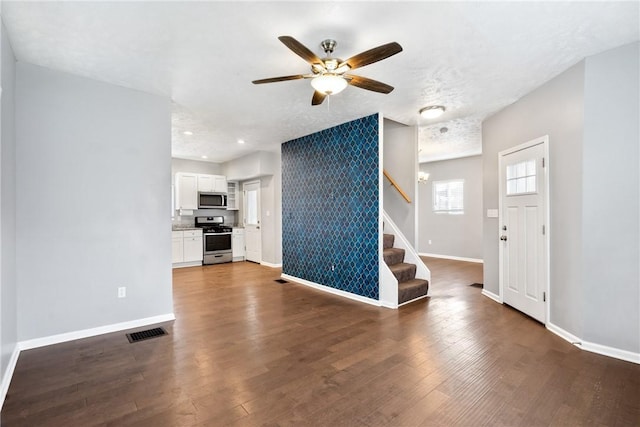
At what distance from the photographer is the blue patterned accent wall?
4293mm

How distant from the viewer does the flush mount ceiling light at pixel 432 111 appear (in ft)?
13.2

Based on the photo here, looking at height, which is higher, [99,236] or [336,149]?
[336,149]

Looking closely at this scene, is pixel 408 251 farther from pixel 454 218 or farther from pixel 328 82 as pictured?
pixel 454 218

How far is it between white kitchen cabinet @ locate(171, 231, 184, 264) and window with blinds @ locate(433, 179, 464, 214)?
6.65 metres

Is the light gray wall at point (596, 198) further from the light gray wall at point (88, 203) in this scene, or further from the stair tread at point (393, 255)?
the light gray wall at point (88, 203)

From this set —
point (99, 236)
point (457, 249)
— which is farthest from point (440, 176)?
point (99, 236)

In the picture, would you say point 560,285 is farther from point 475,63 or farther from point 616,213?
point 475,63

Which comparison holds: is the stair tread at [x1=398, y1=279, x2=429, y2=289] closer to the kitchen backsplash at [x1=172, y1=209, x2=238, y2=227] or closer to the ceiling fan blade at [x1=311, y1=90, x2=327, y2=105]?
the ceiling fan blade at [x1=311, y1=90, x2=327, y2=105]

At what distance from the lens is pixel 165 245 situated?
3555 mm

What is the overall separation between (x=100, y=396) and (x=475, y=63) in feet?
13.3

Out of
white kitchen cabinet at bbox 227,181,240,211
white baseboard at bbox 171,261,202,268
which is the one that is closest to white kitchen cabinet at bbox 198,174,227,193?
white kitchen cabinet at bbox 227,181,240,211

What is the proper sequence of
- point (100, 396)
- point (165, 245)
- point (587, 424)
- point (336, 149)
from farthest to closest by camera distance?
point (336, 149)
point (165, 245)
point (100, 396)
point (587, 424)

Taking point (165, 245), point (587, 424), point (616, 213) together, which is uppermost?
point (616, 213)

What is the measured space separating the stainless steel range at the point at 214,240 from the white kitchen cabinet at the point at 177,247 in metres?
0.50
